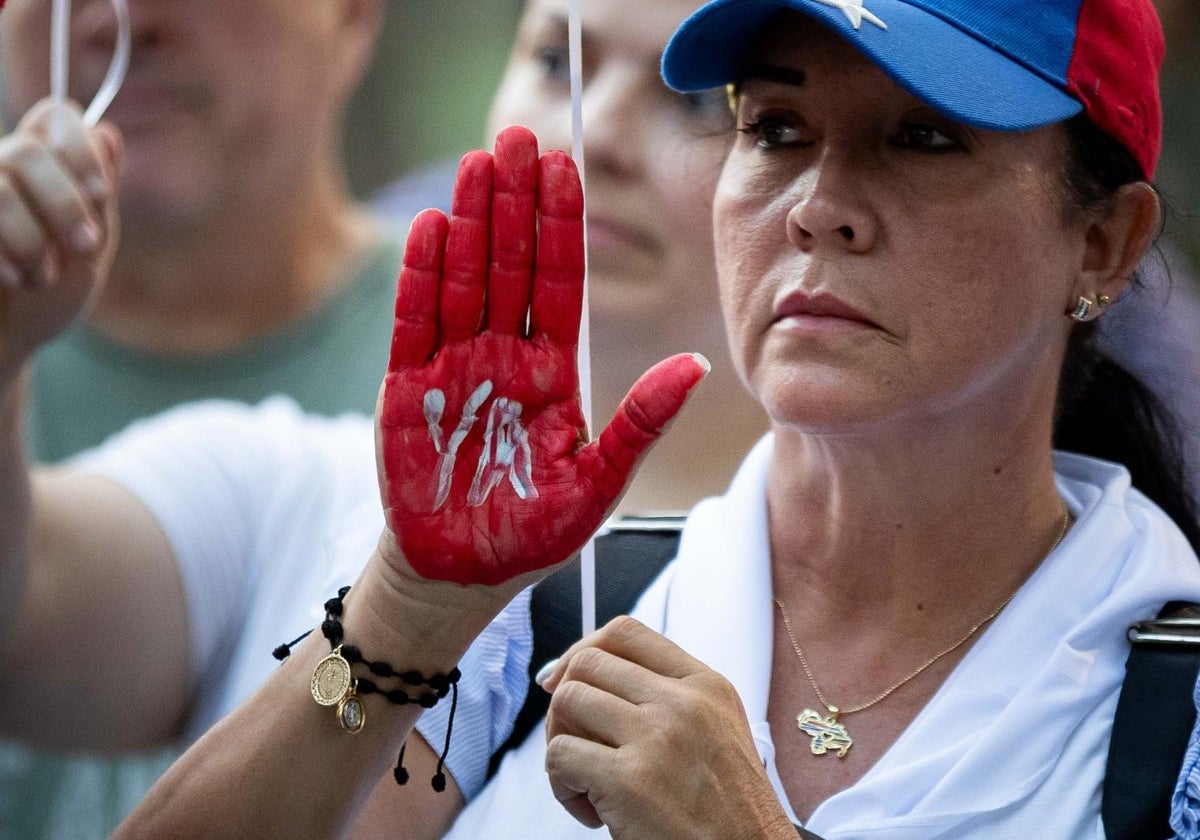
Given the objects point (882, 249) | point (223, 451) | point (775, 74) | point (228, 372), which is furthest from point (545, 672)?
point (228, 372)

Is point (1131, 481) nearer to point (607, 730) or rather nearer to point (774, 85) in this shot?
point (774, 85)

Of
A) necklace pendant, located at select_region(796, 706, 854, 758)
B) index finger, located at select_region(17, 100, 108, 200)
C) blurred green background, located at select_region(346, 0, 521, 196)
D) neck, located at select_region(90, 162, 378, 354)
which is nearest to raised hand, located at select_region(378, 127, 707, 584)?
necklace pendant, located at select_region(796, 706, 854, 758)

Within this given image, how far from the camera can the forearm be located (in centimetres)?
154

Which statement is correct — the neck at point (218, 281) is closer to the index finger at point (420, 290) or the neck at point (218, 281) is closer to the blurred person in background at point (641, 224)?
the blurred person in background at point (641, 224)

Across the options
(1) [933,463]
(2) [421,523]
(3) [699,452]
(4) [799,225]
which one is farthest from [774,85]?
(3) [699,452]

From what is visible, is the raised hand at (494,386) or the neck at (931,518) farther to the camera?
the neck at (931,518)

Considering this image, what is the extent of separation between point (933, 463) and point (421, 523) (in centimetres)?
62

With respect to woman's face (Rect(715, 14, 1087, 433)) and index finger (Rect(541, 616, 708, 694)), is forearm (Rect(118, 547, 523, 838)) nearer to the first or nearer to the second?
index finger (Rect(541, 616, 708, 694))

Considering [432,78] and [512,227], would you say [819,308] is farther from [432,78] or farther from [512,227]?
[432,78]

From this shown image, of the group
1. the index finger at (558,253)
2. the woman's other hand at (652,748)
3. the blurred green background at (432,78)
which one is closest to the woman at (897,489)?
the woman's other hand at (652,748)

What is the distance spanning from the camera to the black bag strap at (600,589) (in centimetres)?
177

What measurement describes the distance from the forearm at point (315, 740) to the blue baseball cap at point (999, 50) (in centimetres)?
67

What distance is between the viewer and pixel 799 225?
5.55 feet

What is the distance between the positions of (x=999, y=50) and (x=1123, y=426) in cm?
60
